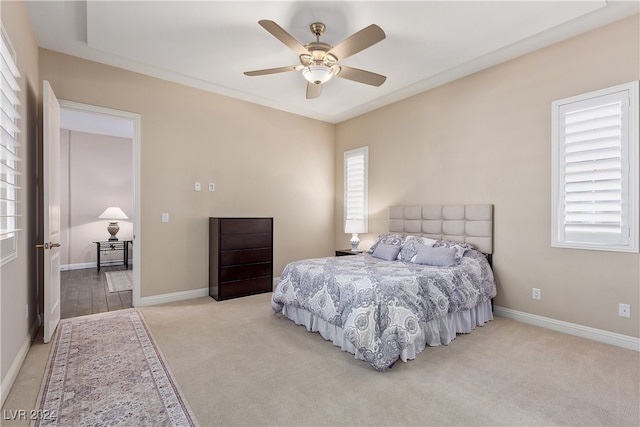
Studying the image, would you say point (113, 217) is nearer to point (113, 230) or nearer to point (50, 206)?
point (113, 230)

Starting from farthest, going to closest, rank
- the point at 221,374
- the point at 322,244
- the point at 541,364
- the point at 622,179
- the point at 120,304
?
the point at 322,244 → the point at 120,304 → the point at 622,179 → the point at 541,364 → the point at 221,374

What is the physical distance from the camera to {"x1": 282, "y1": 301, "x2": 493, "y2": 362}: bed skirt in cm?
269

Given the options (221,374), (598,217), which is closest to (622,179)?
(598,217)

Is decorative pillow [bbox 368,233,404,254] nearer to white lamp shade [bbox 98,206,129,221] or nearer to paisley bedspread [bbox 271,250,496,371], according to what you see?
paisley bedspread [bbox 271,250,496,371]

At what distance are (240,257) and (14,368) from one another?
8.21 feet

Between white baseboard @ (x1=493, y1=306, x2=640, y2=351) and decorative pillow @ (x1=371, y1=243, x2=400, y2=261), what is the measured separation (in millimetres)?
1282

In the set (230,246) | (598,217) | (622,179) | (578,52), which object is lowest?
(230,246)

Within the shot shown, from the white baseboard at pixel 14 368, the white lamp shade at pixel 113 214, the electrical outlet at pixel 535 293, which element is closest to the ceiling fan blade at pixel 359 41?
the electrical outlet at pixel 535 293

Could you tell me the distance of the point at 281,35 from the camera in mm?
2545

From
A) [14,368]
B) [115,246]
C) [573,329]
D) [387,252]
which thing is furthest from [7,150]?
[115,246]

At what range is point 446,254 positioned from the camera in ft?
11.4

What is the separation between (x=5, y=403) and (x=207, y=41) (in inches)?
130

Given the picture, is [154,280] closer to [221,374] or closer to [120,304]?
[120,304]

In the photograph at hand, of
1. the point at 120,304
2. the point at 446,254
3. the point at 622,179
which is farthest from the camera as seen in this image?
the point at 120,304
